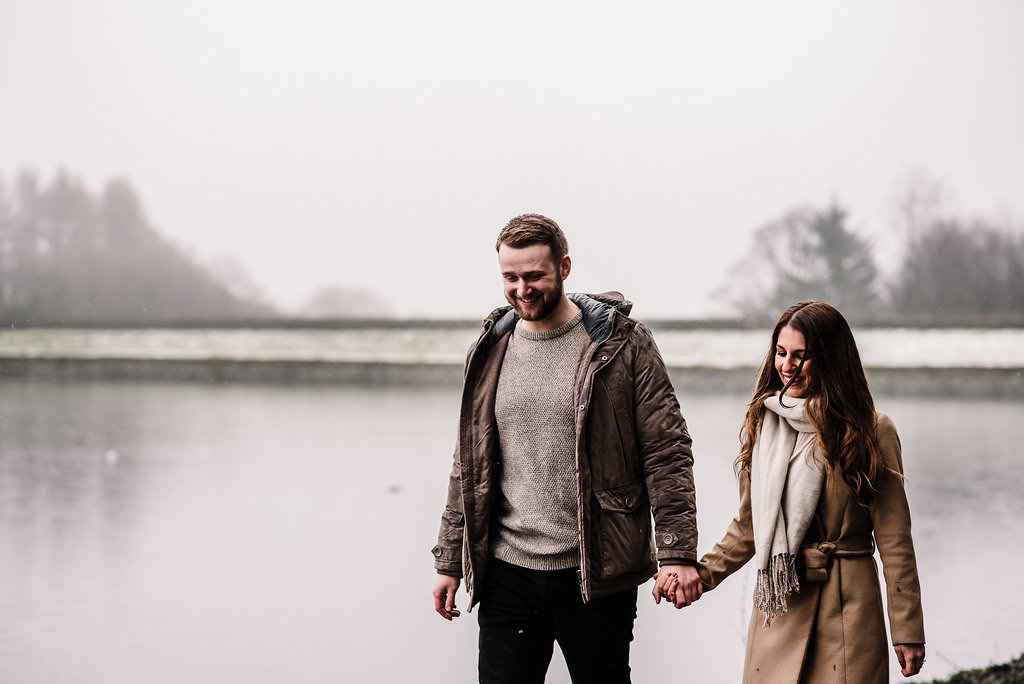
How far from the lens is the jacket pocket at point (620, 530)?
1677 mm

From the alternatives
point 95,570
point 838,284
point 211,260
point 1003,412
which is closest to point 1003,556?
A: point 1003,412

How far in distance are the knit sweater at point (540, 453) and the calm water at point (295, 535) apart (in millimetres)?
2644

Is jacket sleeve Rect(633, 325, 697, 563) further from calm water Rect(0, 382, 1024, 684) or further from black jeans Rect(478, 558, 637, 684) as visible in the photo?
calm water Rect(0, 382, 1024, 684)

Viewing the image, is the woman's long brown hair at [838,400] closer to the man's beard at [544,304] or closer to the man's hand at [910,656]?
the man's hand at [910,656]

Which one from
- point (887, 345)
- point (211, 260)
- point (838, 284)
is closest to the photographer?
point (887, 345)

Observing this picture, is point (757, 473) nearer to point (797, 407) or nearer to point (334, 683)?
point (797, 407)

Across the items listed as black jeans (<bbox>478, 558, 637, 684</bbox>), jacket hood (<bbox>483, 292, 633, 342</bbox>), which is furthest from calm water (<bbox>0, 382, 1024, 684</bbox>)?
jacket hood (<bbox>483, 292, 633, 342</bbox>)

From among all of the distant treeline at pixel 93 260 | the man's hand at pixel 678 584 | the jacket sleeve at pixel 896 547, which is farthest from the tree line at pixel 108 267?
the jacket sleeve at pixel 896 547

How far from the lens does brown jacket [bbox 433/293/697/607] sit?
65.8 inches

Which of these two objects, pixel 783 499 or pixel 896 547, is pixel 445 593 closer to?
pixel 783 499

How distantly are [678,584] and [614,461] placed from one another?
241 millimetres

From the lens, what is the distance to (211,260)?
1059 cm

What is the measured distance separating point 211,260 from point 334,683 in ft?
24.1

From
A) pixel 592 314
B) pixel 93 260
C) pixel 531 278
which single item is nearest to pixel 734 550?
pixel 592 314
